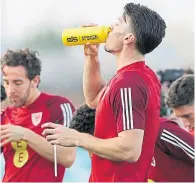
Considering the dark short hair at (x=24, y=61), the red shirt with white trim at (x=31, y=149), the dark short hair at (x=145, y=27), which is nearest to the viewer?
the dark short hair at (x=145, y=27)

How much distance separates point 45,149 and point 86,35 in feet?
3.11

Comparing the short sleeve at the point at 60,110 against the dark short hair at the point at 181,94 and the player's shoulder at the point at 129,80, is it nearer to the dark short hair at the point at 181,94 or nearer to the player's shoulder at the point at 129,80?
the dark short hair at the point at 181,94

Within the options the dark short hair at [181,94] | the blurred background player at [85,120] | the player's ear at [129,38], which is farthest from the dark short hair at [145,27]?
→ the dark short hair at [181,94]

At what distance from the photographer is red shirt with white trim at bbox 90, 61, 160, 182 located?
191cm

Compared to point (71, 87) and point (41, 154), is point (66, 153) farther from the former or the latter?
point (71, 87)

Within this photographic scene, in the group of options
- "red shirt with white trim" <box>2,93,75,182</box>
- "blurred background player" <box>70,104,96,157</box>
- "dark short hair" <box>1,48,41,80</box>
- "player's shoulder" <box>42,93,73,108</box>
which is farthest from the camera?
"dark short hair" <box>1,48,41,80</box>

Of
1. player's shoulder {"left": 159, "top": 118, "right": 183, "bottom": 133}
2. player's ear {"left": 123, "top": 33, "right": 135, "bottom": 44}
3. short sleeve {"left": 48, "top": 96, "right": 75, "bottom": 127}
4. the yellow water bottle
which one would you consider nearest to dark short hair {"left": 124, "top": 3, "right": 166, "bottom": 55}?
player's ear {"left": 123, "top": 33, "right": 135, "bottom": 44}

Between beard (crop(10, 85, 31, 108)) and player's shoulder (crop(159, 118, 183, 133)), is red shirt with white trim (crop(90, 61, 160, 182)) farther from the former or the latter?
beard (crop(10, 85, 31, 108))

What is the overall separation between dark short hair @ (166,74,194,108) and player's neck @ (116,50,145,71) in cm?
95

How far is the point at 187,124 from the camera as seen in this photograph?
118 inches

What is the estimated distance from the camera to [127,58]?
2.06 m

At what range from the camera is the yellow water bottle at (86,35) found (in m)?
2.12

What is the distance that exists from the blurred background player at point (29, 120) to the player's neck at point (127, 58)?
3.11ft

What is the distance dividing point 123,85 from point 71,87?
298cm
